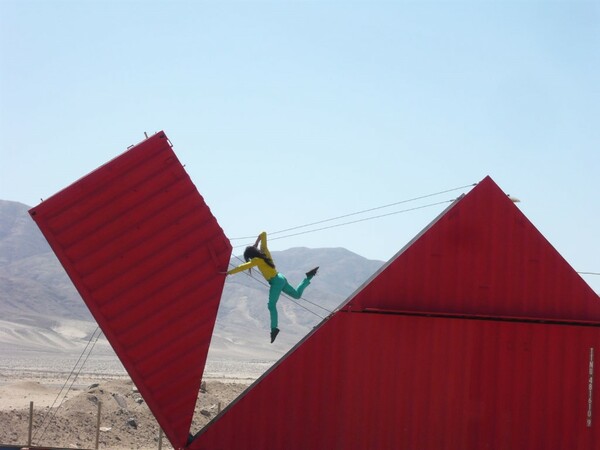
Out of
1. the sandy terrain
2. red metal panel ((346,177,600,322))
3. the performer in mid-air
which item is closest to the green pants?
the performer in mid-air

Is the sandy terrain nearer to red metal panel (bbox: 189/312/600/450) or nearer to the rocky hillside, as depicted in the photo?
red metal panel (bbox: 189/312/600/450)

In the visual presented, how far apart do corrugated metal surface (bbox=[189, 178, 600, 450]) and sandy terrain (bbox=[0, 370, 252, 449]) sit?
1208 cm

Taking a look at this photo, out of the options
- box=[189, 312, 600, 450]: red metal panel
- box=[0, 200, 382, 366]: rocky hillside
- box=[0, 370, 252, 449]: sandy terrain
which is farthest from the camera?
box=[0, 200, 382, 366]: rocky hillside

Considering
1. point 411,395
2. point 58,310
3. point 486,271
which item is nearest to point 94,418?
point 411,395

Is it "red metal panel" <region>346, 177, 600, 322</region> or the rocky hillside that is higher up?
the rocky hillside

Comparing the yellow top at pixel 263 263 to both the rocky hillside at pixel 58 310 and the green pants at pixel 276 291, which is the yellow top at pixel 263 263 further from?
the rocky hillside at pixel 58 310

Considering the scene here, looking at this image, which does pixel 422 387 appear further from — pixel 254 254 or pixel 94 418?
pixel 94 418

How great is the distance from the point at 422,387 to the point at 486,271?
217cm

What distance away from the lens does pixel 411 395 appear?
46.6 feet

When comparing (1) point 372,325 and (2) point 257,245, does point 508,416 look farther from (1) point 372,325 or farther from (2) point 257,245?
(2) point 257,245

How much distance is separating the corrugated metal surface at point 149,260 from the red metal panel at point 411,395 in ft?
3.98

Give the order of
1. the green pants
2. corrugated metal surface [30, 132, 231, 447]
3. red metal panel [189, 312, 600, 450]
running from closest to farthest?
corrugated metal surface [30, 132, 231, 447] < red metal panel [189, 312, 600, 450] < the green pants

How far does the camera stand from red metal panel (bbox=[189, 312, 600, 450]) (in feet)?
46.5

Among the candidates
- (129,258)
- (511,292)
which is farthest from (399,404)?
(129,258)
